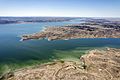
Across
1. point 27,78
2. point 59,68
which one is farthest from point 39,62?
point 27,78

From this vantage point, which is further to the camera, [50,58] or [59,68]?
[50,58]

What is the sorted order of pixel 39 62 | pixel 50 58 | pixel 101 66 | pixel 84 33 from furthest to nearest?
1. pixel 84 33
2. pixel 50 58
3. pixel 39 62
4. pixel 101 66

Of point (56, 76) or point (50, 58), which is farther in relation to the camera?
point (50, 58)

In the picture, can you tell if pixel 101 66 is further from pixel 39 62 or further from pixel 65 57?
pixel 39 62

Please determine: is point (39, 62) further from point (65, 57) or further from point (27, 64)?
point (65, 57)

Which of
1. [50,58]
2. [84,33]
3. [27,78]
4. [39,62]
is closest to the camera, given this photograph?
[27,78]

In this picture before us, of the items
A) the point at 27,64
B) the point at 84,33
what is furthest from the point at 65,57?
the point at 84,33
